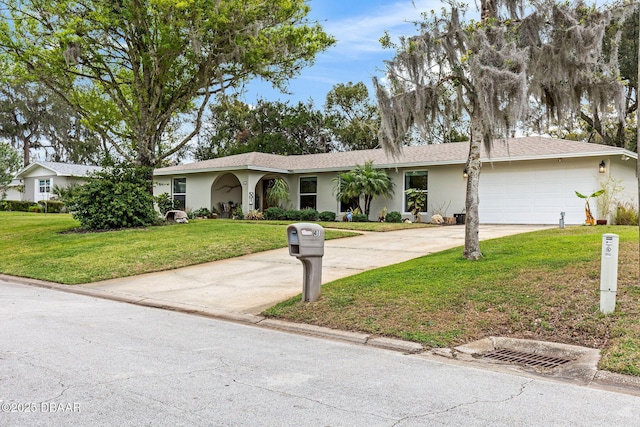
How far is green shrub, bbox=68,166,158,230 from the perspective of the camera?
1723 cm

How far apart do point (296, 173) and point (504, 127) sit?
56.6 feet

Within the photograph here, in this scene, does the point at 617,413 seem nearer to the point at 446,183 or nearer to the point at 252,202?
the point at 446,183

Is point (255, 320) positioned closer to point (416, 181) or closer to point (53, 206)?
point (416, 181)

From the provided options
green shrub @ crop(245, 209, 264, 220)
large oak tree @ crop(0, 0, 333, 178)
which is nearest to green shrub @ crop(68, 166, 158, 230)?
large oak tree @ crop(0, 0, 333, 178)

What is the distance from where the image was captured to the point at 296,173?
24.9 m

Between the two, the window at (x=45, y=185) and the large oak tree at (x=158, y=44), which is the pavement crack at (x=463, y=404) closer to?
the large oak tree at (x=158, y=44)

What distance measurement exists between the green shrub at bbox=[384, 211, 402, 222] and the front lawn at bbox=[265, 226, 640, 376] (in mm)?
11741

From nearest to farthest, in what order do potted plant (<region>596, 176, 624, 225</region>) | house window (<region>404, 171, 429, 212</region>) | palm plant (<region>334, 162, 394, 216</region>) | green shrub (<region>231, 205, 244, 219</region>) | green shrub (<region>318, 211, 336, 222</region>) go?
A: potted plant (<region>596, 176, 624, 225</region>) < palm plant (<region>334, 162, 394, 216</region>) < house window (<region>404, 171, 429, 212</region>) < green shrub (<region>318, 211, 336, 222</region>) < green shrub (<region>231, 205, 244, 219</region>)

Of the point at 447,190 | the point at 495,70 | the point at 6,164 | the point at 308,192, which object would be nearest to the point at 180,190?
the point at 308,192

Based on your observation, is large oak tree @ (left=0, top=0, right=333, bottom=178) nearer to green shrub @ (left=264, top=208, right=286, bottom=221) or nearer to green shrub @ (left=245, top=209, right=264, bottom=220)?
green shrub @ (left=245, top=209, right=264, bottom=220)

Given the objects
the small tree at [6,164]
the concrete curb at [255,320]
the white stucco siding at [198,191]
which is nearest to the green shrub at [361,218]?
the white stucco siding at [198,191]

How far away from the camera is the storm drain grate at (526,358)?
487 centimetres

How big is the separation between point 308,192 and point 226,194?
5141 mm

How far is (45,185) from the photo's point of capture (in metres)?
37.8
